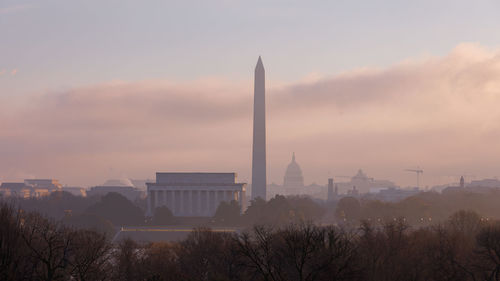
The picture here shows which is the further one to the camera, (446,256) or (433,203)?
(433,203)

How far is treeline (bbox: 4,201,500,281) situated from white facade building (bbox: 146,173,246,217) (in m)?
108

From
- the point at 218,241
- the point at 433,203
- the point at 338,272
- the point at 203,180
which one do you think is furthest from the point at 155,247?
the point at 203,180

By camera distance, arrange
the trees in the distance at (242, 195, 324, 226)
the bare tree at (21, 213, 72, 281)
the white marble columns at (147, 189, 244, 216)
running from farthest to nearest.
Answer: the white marble columns at (147, 189, 244, 216) → the trees in the distance at (242, 195, 324, 226) → the bare tree at (21, 213, 72, 281)

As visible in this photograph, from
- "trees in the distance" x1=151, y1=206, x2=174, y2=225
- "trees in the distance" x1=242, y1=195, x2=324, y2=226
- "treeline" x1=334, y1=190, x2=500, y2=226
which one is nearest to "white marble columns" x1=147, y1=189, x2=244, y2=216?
"trees in the distance" x1=242, y1=195, x2=324, y2=226

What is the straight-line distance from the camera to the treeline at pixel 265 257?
52438mm

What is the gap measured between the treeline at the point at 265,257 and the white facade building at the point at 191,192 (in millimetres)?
107590

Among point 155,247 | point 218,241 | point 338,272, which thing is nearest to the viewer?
point 338,272

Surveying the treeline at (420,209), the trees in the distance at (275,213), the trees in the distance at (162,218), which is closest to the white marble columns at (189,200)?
the trees in the distance at (275,213)

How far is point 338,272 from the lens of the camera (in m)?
49.0

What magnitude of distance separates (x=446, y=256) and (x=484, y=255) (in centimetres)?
370

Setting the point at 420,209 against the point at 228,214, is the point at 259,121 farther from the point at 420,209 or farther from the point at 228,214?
the point at 420,209

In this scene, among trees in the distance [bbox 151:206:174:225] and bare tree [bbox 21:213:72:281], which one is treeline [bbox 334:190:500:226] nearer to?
trees in the distance [bbox 151:206:174:225]

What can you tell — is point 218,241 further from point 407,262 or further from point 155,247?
point 407,262

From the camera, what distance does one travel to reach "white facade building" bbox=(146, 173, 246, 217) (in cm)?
18850
